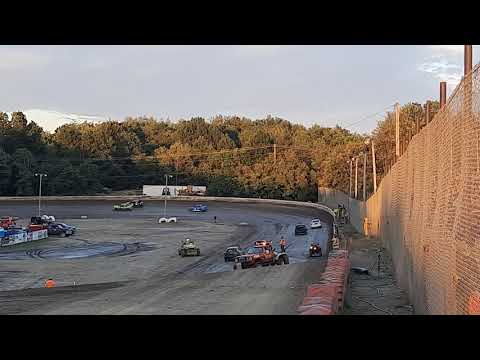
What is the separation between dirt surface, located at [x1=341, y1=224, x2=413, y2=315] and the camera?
15398 millimetres

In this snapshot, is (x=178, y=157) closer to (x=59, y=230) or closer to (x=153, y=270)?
(x=59, y=230)

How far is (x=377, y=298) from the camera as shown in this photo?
17.8 meters

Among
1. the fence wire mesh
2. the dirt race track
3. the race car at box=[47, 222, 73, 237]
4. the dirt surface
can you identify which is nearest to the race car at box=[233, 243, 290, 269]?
the dirt race track

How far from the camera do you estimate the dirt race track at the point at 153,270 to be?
24.0m

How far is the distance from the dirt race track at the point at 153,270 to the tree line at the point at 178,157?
84.1 ft

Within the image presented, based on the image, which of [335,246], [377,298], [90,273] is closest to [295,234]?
[335,246]

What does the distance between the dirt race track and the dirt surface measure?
7.62 feet

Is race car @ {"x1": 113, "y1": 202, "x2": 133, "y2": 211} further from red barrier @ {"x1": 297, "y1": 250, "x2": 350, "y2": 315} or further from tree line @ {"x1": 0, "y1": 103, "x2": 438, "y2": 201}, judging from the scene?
red barrier @ {"x1": 297, "y1": 250, "x2": 350, "y2": 315}

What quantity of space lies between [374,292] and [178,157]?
355 feet

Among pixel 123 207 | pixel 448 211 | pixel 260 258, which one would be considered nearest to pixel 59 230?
pixel 260 258
